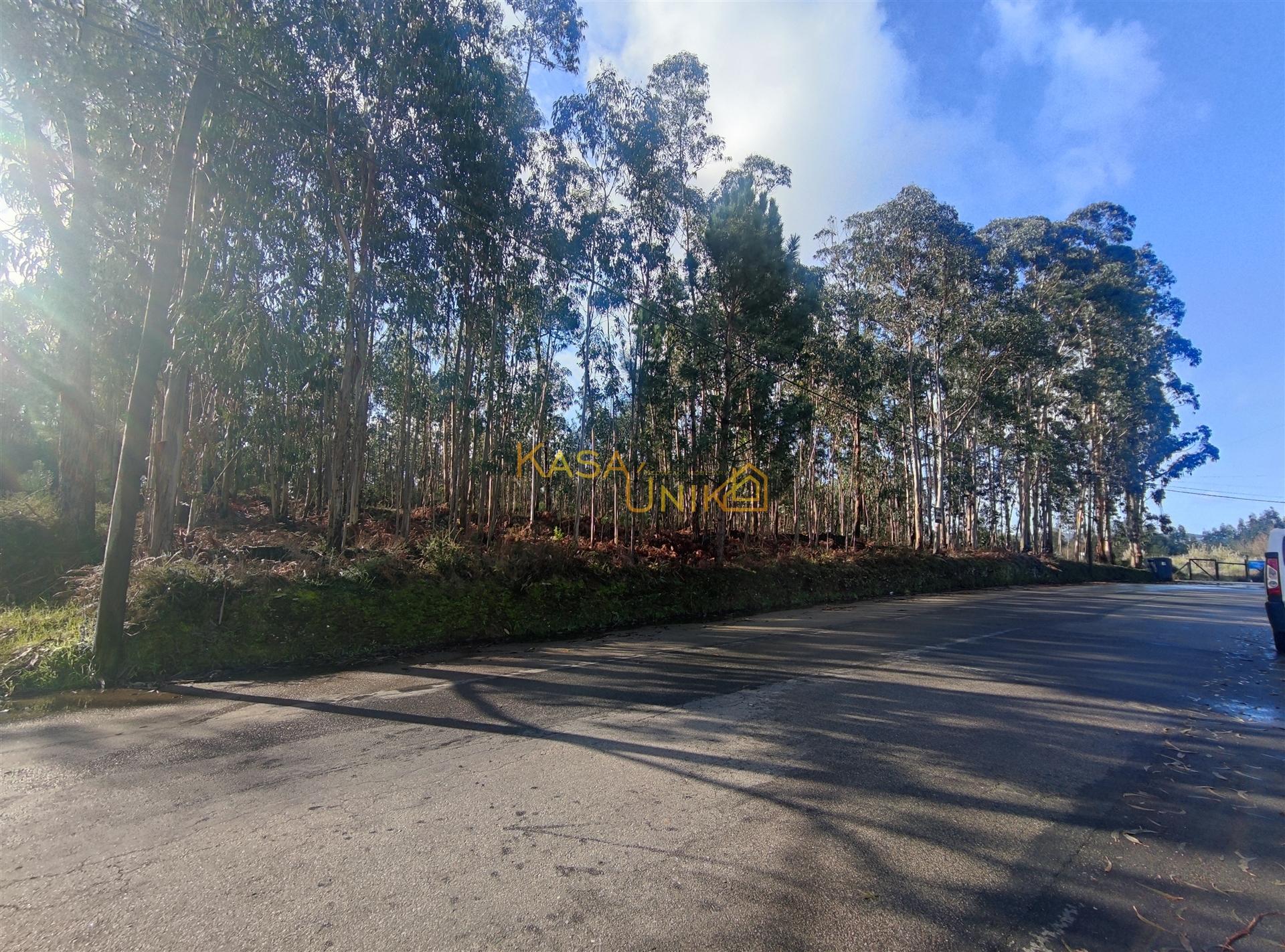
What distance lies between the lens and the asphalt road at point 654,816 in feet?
9.37

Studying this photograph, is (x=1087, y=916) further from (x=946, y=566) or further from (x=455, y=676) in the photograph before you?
(x=946, y=566)

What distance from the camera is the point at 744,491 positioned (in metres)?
24.2

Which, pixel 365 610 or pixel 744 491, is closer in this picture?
pixel 365 610

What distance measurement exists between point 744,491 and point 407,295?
556 inches

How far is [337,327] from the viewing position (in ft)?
45.0

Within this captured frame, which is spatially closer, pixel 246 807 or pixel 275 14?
pixel 246 807

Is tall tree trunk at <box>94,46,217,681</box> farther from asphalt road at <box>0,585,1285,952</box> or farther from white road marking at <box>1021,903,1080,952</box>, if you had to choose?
white road marking at <box>1021,903,1080,952</box>

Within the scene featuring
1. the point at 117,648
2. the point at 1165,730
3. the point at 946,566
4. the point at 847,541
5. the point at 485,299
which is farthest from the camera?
the point at 847,541

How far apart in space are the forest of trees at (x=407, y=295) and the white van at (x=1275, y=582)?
11834 millimetres

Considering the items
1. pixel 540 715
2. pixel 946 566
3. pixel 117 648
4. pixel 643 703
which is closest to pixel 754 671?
pixel 643 703

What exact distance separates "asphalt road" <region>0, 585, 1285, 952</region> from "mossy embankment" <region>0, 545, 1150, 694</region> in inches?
51.5

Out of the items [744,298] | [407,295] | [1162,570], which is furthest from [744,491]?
[1162,570]

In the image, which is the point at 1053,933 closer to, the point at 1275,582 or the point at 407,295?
the point at 1275,582

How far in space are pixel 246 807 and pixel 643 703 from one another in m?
3.42
